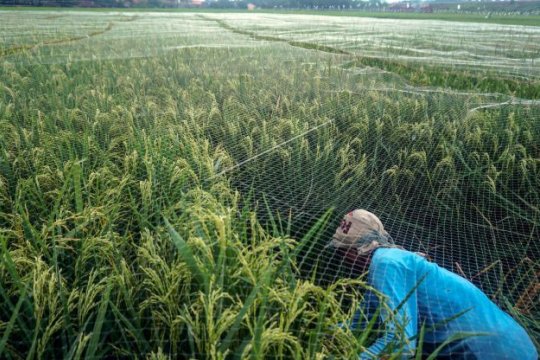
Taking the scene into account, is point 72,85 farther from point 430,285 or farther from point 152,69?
point 430,285

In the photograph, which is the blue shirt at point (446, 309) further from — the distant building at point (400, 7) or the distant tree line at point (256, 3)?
the distant building at point (400, 7)

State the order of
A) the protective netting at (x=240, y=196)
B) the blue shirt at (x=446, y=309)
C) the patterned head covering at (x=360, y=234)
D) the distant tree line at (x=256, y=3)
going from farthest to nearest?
the distant tree line at (x=256, y=3), the patterned head covering at (x=360, y=234), the blue shirt at (x=446, y=309), the protective netting at (x=240, y=196)

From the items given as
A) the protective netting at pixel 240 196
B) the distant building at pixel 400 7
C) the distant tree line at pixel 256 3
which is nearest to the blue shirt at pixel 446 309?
the protective netting at pixel 240 196

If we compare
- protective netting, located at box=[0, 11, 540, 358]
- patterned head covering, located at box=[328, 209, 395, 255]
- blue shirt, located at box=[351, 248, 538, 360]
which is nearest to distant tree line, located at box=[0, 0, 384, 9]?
protective netting, located at box=[0, 11, 540, 358]

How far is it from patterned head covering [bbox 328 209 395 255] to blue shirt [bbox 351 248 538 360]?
115 millimetres

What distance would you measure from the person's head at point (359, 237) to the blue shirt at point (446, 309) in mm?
115

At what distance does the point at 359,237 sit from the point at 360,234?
0.02 m

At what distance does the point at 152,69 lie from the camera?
16.6 ft

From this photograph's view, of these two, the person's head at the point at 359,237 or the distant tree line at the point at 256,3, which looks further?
the distant tree line at the point at 256,3

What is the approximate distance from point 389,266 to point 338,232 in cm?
35

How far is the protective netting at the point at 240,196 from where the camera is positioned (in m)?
1.12

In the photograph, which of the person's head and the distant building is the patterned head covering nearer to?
the person's head

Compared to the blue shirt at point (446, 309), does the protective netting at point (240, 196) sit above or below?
above

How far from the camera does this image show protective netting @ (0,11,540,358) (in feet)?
3.67
